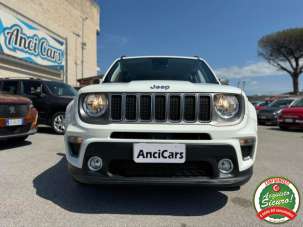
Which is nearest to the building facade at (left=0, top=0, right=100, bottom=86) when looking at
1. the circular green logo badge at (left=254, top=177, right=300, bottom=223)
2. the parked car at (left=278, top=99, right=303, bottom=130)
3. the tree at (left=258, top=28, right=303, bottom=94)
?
the parked car at (left=278, top=99, right=303, bottom=130)

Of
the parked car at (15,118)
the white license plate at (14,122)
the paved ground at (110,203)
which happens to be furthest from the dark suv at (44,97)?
the paved ground at (110,203)

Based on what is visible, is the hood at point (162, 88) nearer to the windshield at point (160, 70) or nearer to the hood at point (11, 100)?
the windshield at point (160, 70)

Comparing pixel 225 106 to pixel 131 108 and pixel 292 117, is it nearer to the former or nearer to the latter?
pixel 131 108

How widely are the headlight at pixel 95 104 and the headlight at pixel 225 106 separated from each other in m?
1.07

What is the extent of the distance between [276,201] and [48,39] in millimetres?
19815

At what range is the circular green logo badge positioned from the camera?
2.58m

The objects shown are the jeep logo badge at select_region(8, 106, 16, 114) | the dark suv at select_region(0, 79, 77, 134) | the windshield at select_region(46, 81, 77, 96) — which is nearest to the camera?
the jeep logo badge at select_region(8, 106, 16, 114)

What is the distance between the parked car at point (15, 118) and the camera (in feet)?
17.7

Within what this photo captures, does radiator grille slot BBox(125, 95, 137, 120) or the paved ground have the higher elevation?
radiator grille slot BBox(125, 95, 137, 120)

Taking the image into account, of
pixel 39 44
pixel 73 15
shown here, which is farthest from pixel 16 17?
pixel 73 15

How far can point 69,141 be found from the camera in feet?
8.83

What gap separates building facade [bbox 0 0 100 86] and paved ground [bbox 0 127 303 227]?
13.3 m

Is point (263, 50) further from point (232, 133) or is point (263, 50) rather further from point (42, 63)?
point (232, 133)

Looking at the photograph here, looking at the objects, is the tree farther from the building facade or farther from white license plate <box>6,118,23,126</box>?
white license plate <box>6,118,23,126</box>
